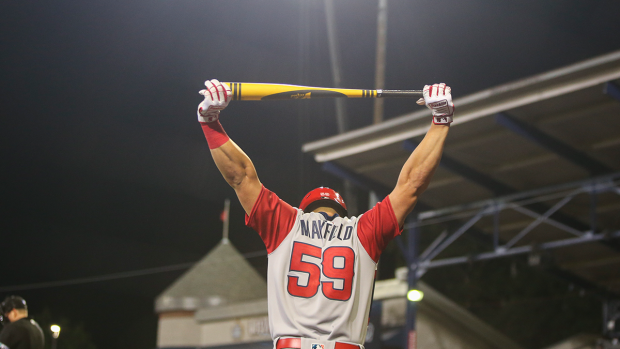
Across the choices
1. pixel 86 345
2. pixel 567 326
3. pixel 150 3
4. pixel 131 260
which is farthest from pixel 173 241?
pixel 150 3

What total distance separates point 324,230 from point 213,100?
0.92 meters

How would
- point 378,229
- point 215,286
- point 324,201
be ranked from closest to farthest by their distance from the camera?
1. point 378,229
2. point 324,201
3. point 215,286

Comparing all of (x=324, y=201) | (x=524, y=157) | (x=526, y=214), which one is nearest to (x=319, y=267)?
(x=324, y=201)

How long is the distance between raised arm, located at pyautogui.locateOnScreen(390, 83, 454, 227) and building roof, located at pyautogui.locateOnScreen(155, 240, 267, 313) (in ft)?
49.9

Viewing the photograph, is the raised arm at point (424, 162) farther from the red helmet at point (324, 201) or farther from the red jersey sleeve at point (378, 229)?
the red helmet at point (324, 201)

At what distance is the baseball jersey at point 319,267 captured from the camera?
2.99m

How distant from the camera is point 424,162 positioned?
326cm

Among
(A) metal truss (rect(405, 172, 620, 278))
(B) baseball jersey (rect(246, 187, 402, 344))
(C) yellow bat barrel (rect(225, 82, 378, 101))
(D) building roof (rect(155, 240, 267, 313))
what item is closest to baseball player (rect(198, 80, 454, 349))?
(B) baseball jersey (rect(246, 187, 402, 344))

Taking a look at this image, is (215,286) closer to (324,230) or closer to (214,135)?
(324,230)

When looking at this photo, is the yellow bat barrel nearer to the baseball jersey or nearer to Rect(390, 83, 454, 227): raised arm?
Rect(390, 83, 454, 227): raised arm

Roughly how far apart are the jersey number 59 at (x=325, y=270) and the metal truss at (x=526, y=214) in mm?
7902

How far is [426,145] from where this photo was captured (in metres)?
3.30

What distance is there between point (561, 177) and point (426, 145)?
8.53m

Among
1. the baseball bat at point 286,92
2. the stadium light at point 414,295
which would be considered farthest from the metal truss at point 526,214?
the baseball bat at point 286,92
